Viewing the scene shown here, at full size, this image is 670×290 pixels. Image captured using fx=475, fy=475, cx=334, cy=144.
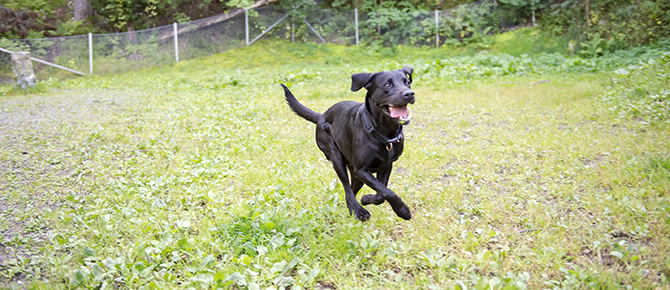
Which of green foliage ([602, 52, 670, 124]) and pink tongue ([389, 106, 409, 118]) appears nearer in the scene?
pink tongue ([389, 106, 409, 118])

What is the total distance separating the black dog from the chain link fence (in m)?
17.3

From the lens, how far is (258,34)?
22328mm

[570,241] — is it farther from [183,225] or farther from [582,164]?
[183,225]

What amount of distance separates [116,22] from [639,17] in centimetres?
2202

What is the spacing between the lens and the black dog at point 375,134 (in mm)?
3621

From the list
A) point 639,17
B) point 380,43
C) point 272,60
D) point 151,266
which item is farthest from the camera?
point 380,43

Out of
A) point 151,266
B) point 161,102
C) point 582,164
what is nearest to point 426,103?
point 582,164

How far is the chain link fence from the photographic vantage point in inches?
723

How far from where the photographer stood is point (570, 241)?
3299 mm

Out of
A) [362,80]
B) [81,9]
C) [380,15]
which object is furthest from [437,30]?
[362,80]

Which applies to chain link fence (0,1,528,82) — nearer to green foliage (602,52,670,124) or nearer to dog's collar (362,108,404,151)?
green foliage (602,52,670,124)

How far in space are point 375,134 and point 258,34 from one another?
1972 cm

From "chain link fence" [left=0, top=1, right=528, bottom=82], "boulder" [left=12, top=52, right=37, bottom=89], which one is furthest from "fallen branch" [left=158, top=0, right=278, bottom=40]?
"boulder" [left=12, top=52, right=37, bottom=89]

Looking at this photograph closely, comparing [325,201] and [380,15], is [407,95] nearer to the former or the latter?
[325,201]
